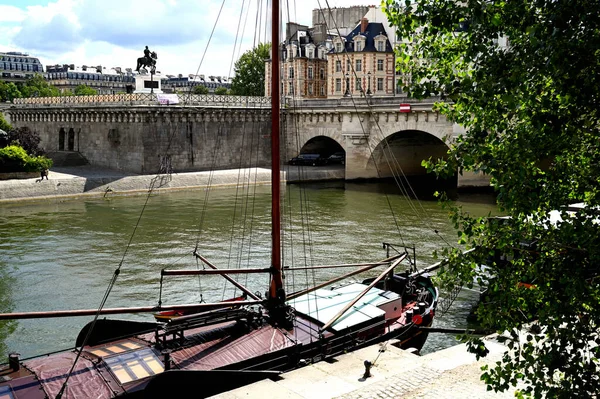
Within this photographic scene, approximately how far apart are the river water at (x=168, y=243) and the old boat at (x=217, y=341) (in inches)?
80.5

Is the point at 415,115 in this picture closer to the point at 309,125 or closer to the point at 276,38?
the point at 309,125

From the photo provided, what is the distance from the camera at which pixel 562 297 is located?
20.4 feet

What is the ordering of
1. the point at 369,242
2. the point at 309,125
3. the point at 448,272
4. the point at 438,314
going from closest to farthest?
the point at 448,272 < the point at 438,314 < the point at 369,242 < the point at 309,125

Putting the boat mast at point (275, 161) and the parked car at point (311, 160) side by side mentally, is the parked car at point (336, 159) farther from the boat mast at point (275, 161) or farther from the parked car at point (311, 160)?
the boat mast at point (275, 161)

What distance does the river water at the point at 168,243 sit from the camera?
709 inches

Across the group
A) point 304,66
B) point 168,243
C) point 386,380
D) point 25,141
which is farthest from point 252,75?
point 386,380

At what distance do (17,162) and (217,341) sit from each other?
98.9 feet

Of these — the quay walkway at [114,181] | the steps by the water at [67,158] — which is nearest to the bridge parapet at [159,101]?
the steps by the water at [67,158]

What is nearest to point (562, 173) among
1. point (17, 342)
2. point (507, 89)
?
point (507, 89)

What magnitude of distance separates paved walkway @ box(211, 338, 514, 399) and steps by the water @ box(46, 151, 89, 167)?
132 ft

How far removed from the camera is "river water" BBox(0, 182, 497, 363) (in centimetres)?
1802

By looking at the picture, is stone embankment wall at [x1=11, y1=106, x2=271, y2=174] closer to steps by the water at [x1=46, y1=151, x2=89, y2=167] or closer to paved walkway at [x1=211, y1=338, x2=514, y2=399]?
steps by the water at [x1=46, y1=151, x2=89, y2=167]

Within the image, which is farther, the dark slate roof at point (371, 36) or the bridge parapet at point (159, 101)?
the dark slate roof at point (371, 36)

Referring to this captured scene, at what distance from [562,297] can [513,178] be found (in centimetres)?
131
